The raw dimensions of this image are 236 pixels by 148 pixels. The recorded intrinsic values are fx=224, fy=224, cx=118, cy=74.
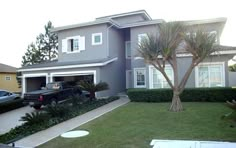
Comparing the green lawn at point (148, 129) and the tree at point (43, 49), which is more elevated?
the tree at point (43, 49)

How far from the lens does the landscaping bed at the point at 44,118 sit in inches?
385

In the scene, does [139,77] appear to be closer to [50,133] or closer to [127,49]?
Answer: [127,49]

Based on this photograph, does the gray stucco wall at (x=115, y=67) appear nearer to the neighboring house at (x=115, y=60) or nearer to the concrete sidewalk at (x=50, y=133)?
the neighboring house at (x=115, y=60)

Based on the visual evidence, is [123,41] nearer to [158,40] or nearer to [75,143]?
[158,40]

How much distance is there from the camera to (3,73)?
3622cm

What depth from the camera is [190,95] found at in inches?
638

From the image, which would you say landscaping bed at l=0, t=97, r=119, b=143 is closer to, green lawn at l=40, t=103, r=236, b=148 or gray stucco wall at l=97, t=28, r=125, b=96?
green lawn at l=40, t=103, r=236, b=148

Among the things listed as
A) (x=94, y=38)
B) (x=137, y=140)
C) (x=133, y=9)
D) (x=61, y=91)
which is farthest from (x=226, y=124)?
(x=133, y=9)

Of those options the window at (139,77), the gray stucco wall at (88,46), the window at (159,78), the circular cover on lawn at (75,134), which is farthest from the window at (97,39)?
the circular cover on lawn at (75,134)

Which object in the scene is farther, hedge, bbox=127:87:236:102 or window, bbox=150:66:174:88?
window, bbox=150:66:174:88

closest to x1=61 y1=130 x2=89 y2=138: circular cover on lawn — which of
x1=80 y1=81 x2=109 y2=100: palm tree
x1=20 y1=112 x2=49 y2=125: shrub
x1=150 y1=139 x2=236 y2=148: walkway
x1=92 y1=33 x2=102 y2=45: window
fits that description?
x1=20 y1=112 x2=49 y2=125: shrub

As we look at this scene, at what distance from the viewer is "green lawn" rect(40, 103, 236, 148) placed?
7787mm

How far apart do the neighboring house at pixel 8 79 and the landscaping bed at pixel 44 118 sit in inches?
1006

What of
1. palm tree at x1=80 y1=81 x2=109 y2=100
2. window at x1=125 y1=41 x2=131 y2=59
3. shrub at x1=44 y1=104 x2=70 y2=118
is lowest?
shrub at x1=44 y1=104 x2=70 y2=118
